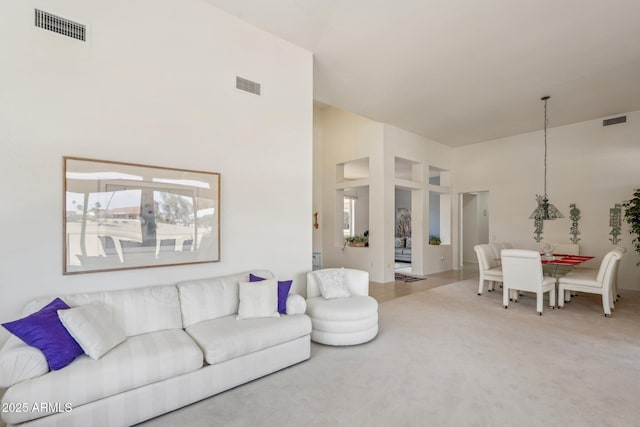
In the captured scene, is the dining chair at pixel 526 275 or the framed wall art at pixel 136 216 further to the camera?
the dining chair at pixel 526 275

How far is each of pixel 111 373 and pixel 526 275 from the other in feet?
16.2

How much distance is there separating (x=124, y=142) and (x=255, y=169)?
4.17 feet

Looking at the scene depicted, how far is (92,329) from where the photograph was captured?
2.00 m

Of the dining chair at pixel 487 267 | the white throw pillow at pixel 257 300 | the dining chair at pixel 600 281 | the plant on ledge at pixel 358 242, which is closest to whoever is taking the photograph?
the white throw pillow at pixel 257 300

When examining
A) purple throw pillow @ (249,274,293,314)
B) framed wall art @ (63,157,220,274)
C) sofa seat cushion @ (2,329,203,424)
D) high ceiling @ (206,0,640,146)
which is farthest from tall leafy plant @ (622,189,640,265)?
sofa seat cushion @ (2,329,203,424)

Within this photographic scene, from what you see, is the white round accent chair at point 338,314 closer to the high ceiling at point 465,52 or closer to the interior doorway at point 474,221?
the high ceiling at point 465,52

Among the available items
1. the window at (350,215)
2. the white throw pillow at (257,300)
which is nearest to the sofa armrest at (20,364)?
the white throw pillow at (257,300)

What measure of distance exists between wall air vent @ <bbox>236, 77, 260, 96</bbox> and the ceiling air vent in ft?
4.41

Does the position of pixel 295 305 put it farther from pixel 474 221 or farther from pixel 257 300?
pixel 474 221

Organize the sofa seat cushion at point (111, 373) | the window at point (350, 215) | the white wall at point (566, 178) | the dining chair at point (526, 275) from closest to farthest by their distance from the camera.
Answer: the sofa seat cushion at point (111, 373), the dining chair at point (526, 275), the white wall at point (566, 178), the window at point (350, 215)

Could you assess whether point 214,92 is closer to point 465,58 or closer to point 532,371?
point 465,58

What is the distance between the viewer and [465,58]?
404 cm

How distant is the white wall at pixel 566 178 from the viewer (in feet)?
19.8

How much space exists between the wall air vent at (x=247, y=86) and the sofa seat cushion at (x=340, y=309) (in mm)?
2457
